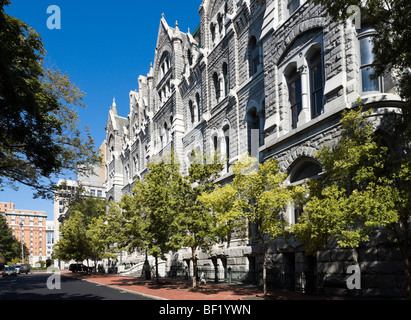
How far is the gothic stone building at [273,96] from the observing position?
15.0m

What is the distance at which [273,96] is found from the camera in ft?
65.2

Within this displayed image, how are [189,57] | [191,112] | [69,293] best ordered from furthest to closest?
[189,57], [191,112], [69,293]

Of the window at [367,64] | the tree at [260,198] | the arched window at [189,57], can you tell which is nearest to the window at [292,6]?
the window at [367,64]

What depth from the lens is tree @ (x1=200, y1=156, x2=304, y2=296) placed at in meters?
14.9

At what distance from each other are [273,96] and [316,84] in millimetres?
2546

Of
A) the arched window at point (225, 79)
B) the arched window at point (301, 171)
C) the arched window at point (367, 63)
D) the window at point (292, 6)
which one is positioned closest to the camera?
the arched window at point (367, 63)

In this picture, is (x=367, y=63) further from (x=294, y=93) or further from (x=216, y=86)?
(x=216, y=86)

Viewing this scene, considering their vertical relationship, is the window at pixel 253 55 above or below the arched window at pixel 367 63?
above

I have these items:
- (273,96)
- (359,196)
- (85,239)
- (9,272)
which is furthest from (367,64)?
(9,272)

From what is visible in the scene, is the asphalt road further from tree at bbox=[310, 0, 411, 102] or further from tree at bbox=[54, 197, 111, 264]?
tree at bbox=[310, 0, 411, 102]

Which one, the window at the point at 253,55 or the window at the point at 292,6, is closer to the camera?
the window at the point at 292,6

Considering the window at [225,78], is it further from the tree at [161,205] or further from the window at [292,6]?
the window at [292,6]

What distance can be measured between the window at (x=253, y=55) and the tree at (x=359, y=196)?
1315 cm
